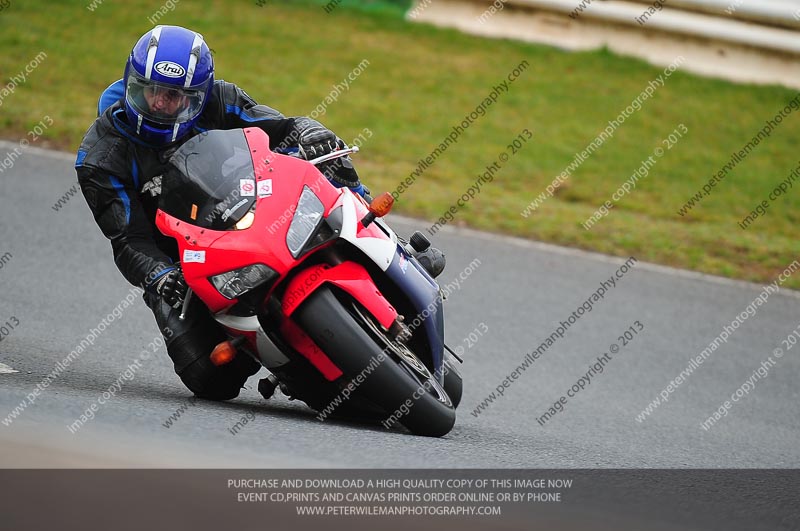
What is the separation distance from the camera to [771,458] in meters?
5.51

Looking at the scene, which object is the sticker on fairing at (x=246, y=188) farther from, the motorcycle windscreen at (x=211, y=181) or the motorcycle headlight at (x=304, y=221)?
the motorcycle headlight at (x=304, y=221)

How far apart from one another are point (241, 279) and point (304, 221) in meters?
0.36

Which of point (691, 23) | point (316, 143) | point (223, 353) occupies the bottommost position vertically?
point (691, 23)

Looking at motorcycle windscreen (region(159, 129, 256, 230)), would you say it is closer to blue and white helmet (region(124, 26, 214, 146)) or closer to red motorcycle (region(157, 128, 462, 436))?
red motorcycle (region(157, 128, 462, 436))

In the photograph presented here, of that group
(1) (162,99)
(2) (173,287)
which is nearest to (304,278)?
(2) (173,287)

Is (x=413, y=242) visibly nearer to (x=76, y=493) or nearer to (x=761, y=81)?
(x=76, y=493)

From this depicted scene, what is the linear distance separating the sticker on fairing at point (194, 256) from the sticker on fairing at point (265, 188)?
35 cm

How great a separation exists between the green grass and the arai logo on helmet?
5173 millimetres

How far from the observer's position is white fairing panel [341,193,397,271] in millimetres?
4523

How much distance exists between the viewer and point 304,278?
14.3ft

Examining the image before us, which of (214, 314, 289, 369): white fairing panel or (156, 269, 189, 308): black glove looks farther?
(156, 269, 189, 308): black glove

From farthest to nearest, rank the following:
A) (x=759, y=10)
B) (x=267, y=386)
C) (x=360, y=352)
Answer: (x=759, y=10)
(x=267, y=386)
(x=360, y=352)

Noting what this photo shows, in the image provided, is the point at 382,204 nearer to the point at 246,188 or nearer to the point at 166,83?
the point at 246,188

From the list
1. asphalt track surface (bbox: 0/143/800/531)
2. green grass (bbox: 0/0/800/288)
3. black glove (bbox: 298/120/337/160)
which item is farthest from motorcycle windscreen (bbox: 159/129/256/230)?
green grass (bbox: 0/0/800/288)
